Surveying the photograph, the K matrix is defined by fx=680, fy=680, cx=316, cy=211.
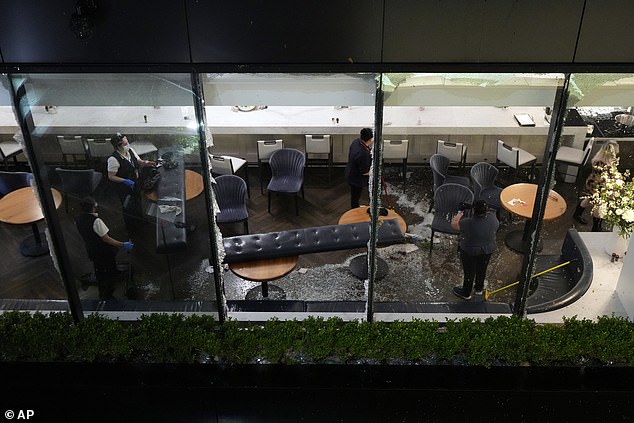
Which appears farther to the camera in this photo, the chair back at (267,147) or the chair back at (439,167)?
the chair back at (267,147)

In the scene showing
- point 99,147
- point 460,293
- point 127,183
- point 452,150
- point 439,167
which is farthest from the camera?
point 452,150

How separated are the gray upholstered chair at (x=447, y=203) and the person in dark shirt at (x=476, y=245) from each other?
477 millimetres

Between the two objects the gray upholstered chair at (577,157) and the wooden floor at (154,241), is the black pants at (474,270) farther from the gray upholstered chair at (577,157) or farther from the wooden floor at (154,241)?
the gray upholstered chair at (577,157)

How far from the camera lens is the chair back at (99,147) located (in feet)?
21.5

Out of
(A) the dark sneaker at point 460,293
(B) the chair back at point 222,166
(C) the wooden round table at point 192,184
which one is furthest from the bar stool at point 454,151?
(C) the wooden round table at point 192,184

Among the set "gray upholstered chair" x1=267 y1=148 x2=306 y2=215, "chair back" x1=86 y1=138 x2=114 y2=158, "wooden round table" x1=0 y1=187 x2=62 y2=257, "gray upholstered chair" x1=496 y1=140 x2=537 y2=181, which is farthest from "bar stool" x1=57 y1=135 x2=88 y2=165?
"gray upholstered chair" x1=496 y1=140 x2=537 y2=181

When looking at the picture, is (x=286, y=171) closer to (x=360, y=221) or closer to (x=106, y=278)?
(x=360, y=221)

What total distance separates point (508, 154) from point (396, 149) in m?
1.47

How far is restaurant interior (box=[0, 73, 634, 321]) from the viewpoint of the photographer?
219 inches

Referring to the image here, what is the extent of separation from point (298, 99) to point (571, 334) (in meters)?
3.21

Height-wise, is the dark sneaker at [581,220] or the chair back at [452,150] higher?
the chair back at [452,150]

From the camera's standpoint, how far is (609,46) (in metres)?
5.12

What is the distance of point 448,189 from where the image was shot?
Answer: 8234mm

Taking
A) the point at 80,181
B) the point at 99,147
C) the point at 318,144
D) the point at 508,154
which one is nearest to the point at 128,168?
the point at 99,147
